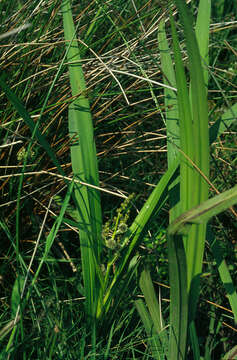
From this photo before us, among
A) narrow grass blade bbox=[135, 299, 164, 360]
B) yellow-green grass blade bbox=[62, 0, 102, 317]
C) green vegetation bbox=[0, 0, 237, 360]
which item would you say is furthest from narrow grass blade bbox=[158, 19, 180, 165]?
narrow grass blade bbox=[135, 299, 164, 360]

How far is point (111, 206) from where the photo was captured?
4.17ft

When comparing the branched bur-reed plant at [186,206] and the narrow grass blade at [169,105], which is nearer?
Answer: the branched bur-reed plant at [186,206]

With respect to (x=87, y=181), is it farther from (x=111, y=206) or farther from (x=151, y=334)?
(x=111, y=206)

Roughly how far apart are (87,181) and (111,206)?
1.36 ft

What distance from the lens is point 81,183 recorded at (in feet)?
2.81

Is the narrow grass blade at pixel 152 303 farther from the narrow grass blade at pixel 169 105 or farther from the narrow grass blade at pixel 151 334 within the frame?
the narrow grass blade at pixel 169 105

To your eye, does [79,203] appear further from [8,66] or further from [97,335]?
[8,66]

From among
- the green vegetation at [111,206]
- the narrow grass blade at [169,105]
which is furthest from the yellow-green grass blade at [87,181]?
the narrow grass blade at [169,105]

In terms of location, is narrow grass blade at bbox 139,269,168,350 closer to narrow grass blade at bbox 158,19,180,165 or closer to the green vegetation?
the green vegetation

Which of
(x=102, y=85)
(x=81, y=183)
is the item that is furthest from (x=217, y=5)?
(x=81, y=183)

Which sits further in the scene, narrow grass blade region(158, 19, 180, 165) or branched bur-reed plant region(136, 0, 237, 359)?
narrow grass blade region(158, 19, 180, 165)

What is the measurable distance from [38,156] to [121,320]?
1.45ft

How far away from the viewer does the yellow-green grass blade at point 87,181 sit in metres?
0.85

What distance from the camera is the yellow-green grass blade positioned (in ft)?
2.78
